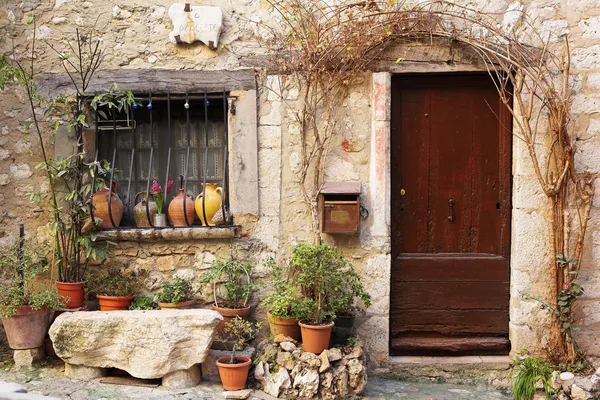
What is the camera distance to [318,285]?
427 centimetres

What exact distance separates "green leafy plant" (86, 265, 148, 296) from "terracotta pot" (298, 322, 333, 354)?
132 centimetres

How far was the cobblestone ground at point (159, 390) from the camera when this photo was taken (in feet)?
12.7

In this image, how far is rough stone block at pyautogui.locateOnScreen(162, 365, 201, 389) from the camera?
403 centimetres

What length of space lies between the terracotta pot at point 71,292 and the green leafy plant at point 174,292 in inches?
22.0

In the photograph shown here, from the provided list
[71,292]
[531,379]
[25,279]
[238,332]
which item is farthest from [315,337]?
[25,279]

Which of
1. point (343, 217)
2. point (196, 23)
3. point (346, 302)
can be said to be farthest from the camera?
point (196, 23)

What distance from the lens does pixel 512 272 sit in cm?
462

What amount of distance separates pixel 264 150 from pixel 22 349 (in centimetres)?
214

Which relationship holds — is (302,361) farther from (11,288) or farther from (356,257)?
(11,288)

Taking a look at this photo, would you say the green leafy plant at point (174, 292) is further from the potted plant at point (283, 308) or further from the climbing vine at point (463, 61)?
the climbing vine at point (463, 61)

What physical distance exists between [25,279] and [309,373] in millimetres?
2094

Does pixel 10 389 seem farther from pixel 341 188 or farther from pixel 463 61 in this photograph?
pixel 463 61

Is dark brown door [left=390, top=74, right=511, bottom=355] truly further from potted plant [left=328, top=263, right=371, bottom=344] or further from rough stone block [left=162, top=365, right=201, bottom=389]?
rough stone block [left=162, top=365, right=201, bottom=389]

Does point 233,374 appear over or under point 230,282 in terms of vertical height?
under
